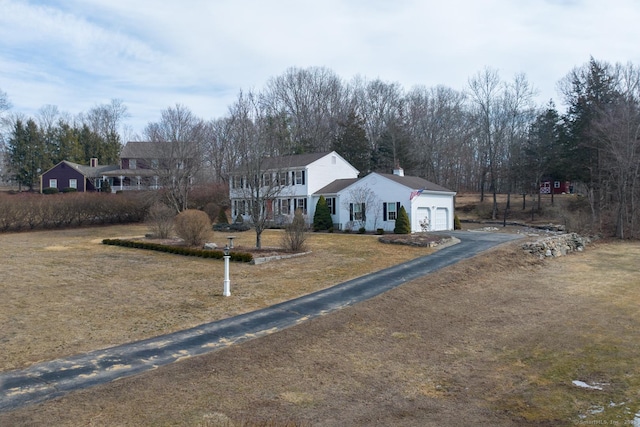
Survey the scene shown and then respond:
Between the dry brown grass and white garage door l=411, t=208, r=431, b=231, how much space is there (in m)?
6.65

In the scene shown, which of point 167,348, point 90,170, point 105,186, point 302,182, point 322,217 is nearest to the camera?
point 167,348

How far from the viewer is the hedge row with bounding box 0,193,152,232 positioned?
3162 centimetres

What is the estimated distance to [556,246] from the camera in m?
23.5

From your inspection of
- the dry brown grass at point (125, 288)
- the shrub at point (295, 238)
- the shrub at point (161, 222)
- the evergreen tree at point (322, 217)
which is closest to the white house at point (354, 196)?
the evergreen tree at point (322, 217)

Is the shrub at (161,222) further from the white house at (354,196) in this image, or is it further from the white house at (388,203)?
the white house at (388,203)

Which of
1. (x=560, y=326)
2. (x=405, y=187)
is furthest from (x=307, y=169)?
(x=560, y=326)

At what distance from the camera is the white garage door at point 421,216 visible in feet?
99.2

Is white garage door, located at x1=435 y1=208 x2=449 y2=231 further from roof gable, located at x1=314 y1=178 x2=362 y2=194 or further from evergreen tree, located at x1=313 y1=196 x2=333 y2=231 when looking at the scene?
evergreen tree, located at x1=313 y1=196 x2=333 y2=231

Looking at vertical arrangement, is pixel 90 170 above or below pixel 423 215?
above

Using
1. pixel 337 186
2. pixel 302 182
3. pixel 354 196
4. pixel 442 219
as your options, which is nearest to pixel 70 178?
pixel 302 182

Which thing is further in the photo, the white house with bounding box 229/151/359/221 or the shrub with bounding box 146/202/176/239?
the white house with bounding box 229/151/359/221

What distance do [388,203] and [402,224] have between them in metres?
2.88

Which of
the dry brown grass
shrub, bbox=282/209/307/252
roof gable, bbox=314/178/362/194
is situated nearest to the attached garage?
roof gable, bbox=314/178/362/194

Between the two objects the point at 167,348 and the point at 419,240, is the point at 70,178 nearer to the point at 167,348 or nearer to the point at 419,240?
the point at 419,240
